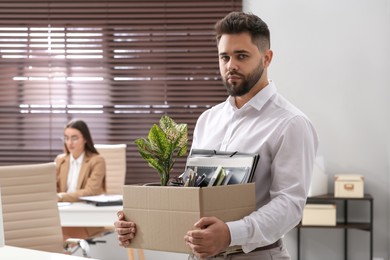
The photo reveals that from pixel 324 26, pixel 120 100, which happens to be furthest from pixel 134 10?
pixel 324 26

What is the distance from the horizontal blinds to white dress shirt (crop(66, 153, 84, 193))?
31.7 inches

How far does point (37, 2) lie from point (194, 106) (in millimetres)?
1701

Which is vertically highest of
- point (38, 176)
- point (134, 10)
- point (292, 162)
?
point (134, 10)

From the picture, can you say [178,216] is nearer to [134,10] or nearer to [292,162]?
[292,162]

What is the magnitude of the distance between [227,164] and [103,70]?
14.6ft

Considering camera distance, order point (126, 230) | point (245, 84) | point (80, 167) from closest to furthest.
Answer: point (126, 230)
point (245, 84)
point (80, 167)

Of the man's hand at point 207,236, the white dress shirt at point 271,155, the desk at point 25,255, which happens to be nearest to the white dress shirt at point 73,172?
the desk at point 25,255

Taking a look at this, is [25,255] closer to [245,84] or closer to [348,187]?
[245,84]

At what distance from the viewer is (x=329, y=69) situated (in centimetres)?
629

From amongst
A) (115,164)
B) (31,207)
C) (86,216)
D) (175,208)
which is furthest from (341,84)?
(175,208)

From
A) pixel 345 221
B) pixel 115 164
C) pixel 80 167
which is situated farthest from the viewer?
pixel 345 221

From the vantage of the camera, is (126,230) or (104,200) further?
(104,200)

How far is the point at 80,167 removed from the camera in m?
5.69

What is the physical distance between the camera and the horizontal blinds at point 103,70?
6449 millimetres
